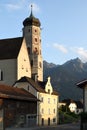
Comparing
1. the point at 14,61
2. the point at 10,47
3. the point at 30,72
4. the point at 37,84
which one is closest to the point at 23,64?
the point at 14,61

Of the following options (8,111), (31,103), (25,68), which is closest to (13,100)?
(8,111)

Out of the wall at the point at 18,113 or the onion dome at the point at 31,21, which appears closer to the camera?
the wall at the point at 18,113

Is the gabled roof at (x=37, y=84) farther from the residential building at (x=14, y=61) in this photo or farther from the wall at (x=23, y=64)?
the wall at (x=23, y=64)

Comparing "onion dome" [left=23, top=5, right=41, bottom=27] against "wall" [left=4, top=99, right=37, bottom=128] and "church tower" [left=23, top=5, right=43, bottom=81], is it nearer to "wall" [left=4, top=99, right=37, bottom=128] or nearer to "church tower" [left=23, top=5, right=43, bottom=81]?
"church tower" [left=23, top=5, right=43, bottom=81]

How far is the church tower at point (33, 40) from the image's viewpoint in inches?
5344

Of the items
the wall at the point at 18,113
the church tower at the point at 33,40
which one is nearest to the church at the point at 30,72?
the church tower at the point at 33,40

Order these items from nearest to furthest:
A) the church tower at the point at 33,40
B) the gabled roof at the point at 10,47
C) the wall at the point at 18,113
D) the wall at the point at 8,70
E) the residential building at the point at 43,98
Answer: the wall at the point at 18,113
the residential building at the point at 43,98
the wall at the point at 8,70
the gabled roof at the point at 10,47
the church tower at the point at 33,40

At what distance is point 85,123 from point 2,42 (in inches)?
3149

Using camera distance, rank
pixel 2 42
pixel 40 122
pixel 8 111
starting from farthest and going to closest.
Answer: pixel 2 42 → pixel 40 122 → pixel 8 111

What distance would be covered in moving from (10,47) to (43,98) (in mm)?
24035

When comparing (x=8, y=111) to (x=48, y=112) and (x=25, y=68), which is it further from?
(x=25, y=68)

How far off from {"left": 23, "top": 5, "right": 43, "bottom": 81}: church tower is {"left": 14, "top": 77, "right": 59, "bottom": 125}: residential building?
98.9 ft

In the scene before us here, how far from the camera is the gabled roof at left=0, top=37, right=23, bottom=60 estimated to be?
374 feet

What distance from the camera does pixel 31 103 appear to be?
87.0m
